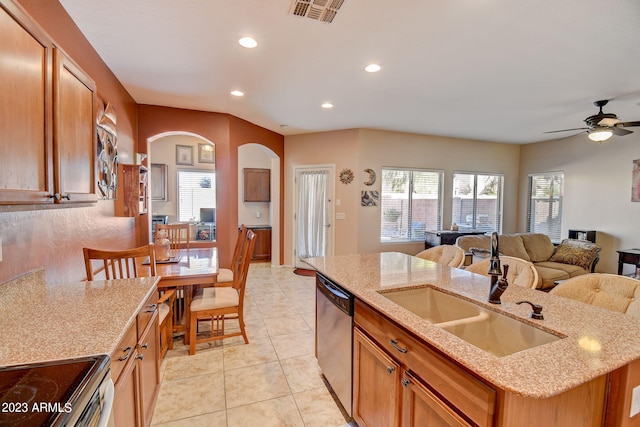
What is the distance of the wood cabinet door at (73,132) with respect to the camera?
1385 millimetres

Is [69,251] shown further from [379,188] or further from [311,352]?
[379,188]

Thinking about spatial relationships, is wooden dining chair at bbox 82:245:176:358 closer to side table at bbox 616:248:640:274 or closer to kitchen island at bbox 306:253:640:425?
kitchen island at bbox 306:253:640:425

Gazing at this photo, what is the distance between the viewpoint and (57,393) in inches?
31.9

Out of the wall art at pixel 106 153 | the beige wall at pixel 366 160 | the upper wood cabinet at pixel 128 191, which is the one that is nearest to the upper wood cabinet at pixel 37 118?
the wall art at pixel 106 153

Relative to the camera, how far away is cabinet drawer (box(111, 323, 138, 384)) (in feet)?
3.84

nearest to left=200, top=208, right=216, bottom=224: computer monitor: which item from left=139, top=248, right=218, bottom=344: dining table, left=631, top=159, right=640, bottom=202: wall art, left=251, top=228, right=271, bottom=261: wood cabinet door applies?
left=251, top=228, right=271, bottom=261: wood cabinet door

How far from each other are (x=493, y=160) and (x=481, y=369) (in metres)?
6.86

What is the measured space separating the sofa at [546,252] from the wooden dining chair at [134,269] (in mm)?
4123

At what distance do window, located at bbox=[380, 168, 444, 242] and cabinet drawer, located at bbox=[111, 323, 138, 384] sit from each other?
15.8 ft

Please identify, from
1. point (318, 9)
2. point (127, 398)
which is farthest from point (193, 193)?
point (127, 398)

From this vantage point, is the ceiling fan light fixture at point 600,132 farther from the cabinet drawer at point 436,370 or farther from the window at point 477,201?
the cabinet drawer at point 436,370

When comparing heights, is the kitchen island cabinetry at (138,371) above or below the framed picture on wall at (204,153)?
below

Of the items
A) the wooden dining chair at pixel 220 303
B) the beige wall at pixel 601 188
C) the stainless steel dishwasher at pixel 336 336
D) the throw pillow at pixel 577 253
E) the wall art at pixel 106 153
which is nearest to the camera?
the stainless steel dishwasher at pixel 336 336

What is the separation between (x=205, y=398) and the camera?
2129 millimetres
